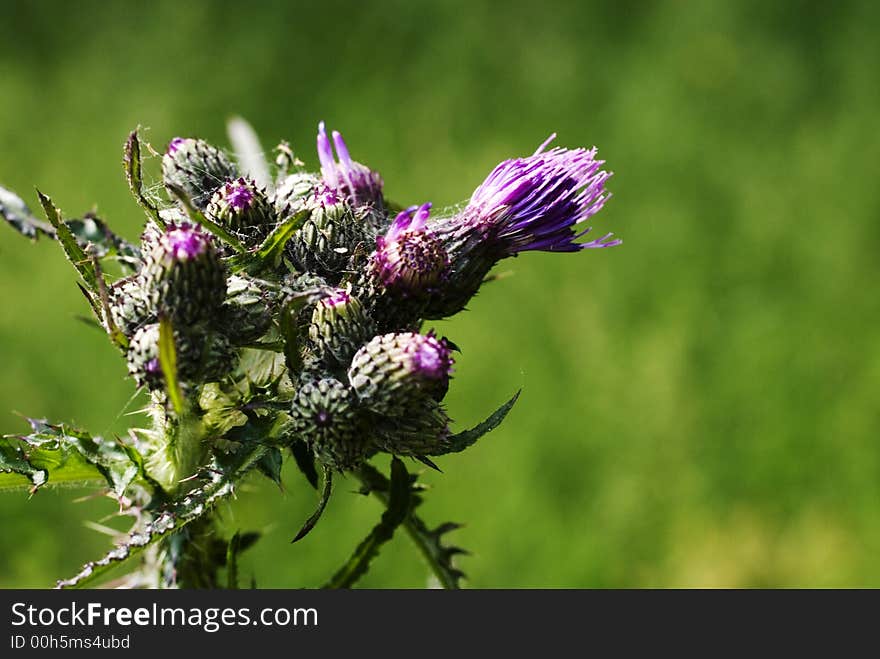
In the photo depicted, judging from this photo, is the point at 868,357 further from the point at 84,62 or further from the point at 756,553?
the point at 84,62

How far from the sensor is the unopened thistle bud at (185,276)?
5.31 feet

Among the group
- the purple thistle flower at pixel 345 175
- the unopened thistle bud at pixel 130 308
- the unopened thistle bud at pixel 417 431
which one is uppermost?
the purple thistle flower at pixel 345 175

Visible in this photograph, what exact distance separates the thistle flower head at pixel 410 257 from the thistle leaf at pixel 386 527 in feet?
1.04

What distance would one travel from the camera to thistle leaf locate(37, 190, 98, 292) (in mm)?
1674

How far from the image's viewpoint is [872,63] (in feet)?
17.8

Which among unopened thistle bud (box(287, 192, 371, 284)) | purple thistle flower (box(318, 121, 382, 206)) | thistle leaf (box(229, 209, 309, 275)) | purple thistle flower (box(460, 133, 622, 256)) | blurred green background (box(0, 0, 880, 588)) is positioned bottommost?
thistle leaf (box(229, 209, 309, 275))

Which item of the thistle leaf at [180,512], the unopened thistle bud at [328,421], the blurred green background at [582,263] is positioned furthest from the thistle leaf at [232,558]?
the blurred green background at [582,263]

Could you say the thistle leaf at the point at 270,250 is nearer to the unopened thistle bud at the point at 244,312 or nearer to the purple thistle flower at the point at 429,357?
the unopened thistle bud at the point at 244,312

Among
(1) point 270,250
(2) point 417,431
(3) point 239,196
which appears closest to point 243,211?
(3) point 239,196

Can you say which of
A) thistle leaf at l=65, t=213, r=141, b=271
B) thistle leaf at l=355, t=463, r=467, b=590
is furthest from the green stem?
thistle leaf at l=65, t=213, r=141, b=271

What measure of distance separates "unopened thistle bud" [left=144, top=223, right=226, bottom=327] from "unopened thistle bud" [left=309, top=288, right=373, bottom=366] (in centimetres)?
18

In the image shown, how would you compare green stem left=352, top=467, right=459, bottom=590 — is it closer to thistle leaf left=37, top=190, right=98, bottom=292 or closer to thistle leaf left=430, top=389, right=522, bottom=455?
thistle leaf left=430, top=389, right=522, bottom=455

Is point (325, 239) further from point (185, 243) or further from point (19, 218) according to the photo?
point (19, 218)

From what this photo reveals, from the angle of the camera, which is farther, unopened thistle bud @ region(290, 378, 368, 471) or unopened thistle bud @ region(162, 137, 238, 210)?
unopened thistle bud @ region(162, 137, 238, 210)
